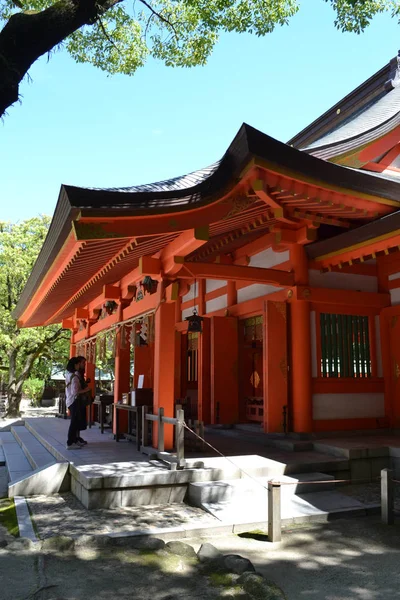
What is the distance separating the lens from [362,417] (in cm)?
948

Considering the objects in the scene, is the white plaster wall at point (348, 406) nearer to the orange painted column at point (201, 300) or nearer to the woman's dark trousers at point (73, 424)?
the woman's dark trousers at point (73, 424)

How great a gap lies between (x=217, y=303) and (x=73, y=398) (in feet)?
15.6

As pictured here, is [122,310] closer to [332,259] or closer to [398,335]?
[332,259]

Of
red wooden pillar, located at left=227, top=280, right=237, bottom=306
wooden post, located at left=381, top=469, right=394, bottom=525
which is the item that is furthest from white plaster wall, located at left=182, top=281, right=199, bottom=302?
wooden post, located at left=381, top=469, right=394, bottom=525

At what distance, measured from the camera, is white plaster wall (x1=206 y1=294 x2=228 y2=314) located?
11.8 m

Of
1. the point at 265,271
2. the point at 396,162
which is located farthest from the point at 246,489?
the point at 396,162

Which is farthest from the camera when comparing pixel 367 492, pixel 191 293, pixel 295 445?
pixel 191 293

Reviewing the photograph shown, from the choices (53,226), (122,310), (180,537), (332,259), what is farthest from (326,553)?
(122,310)

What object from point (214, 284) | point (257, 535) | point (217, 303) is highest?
point (214, 284)

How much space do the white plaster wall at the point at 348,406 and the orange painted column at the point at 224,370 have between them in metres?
2.40

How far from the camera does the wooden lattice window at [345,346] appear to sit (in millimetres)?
9422

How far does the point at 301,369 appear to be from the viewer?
902 cm

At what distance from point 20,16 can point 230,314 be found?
785 centimetres

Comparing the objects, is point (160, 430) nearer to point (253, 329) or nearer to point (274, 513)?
point (274, 513)
